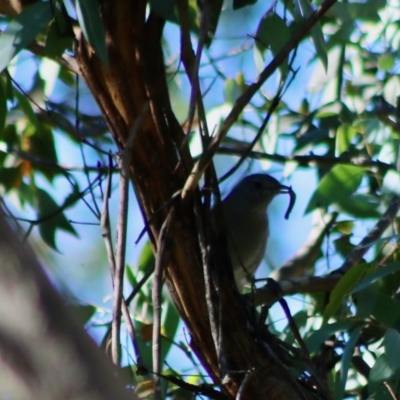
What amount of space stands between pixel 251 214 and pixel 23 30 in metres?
1.82

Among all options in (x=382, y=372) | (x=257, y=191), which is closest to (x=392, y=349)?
(x=382, y=372)

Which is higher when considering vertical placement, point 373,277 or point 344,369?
point 373,277

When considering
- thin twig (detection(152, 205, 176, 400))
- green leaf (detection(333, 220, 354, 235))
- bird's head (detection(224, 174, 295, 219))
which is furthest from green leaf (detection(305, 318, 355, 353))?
bird's head (detection(224, 174, 295, 219))

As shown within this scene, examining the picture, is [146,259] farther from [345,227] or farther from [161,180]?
[161,180]

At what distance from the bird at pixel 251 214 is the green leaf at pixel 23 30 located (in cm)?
146

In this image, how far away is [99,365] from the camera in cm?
53

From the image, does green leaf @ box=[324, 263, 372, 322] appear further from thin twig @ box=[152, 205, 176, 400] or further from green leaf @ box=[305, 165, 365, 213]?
green leaf @ box=[305, 165, 365, 213]

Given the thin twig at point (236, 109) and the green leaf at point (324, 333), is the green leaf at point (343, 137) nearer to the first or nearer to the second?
the green leaf at point (324, 333)

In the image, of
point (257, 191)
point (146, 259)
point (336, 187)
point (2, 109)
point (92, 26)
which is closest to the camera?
point (92, 26)

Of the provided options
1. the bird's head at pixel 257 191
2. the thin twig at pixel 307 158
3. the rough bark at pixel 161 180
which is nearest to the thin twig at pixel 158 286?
the rough bark at pixel 161 180

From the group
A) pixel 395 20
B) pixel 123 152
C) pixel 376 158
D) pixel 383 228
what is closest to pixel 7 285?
pixel 123 152

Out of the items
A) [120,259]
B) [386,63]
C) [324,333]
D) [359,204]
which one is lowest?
[324,333]

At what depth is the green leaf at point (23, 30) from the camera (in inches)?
54.6

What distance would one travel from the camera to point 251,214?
10.2 ft
